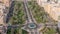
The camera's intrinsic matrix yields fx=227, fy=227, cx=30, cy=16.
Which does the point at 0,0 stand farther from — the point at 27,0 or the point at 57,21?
→ the point at 57,21

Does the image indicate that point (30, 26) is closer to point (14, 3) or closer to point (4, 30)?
point (4, 30)

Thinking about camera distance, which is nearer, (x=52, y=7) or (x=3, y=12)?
(x=3, y=12)

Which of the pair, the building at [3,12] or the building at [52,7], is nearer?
the building at [3,12]

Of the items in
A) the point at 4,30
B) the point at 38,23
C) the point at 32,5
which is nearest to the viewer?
the point at 4,30

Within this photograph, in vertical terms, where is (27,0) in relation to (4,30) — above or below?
above

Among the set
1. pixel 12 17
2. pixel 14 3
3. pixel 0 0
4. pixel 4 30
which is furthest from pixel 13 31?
pixel 14 3

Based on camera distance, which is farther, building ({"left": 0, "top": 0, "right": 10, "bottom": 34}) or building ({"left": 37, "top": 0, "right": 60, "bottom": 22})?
building ({"left": 37, "top": 0, "right": 60, "bottom": 22})

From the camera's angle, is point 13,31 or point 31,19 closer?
point 13,31

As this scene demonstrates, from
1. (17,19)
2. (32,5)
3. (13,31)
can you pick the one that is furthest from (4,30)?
(32,5)

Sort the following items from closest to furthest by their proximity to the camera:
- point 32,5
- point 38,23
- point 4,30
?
point 4,30
point 38,23
point 32,5
